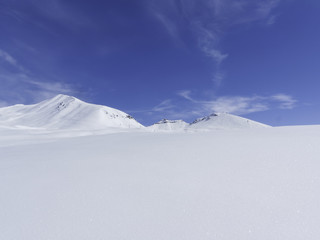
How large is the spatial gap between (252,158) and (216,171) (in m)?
0.80

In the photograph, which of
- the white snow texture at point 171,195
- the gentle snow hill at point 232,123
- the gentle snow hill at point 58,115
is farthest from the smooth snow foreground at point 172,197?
the gentle snow hill at point 232,123

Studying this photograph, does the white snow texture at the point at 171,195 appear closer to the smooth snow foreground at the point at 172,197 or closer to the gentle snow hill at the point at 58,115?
the smooth snow foreground at the point at 172,197

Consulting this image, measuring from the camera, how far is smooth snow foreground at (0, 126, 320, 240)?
1.83m

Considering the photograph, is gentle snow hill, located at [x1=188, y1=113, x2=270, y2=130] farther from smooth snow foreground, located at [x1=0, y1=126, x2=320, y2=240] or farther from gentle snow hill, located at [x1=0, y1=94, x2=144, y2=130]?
smooth snow foreground, located at [x1=0, y1=126, x2=320, y2=240]

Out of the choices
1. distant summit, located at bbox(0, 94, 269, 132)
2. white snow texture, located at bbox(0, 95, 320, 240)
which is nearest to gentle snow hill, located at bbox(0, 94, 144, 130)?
distant summit, located at bbox(0, 94, 269, 132)

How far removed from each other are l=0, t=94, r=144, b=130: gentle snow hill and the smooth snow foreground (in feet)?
279

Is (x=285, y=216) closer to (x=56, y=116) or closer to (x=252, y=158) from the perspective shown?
(x=252, y=158)

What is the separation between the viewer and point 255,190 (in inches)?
92.0

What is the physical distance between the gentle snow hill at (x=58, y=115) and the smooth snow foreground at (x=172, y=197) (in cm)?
8503

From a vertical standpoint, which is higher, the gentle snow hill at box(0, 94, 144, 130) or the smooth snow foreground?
the gentle snow hill at box(0, 94, 144, 130)

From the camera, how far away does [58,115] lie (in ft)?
333

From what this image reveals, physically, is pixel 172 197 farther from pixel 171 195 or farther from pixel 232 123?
pixel 232 123

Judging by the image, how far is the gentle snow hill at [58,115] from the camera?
89.1m

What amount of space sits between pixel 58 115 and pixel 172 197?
11212cm
